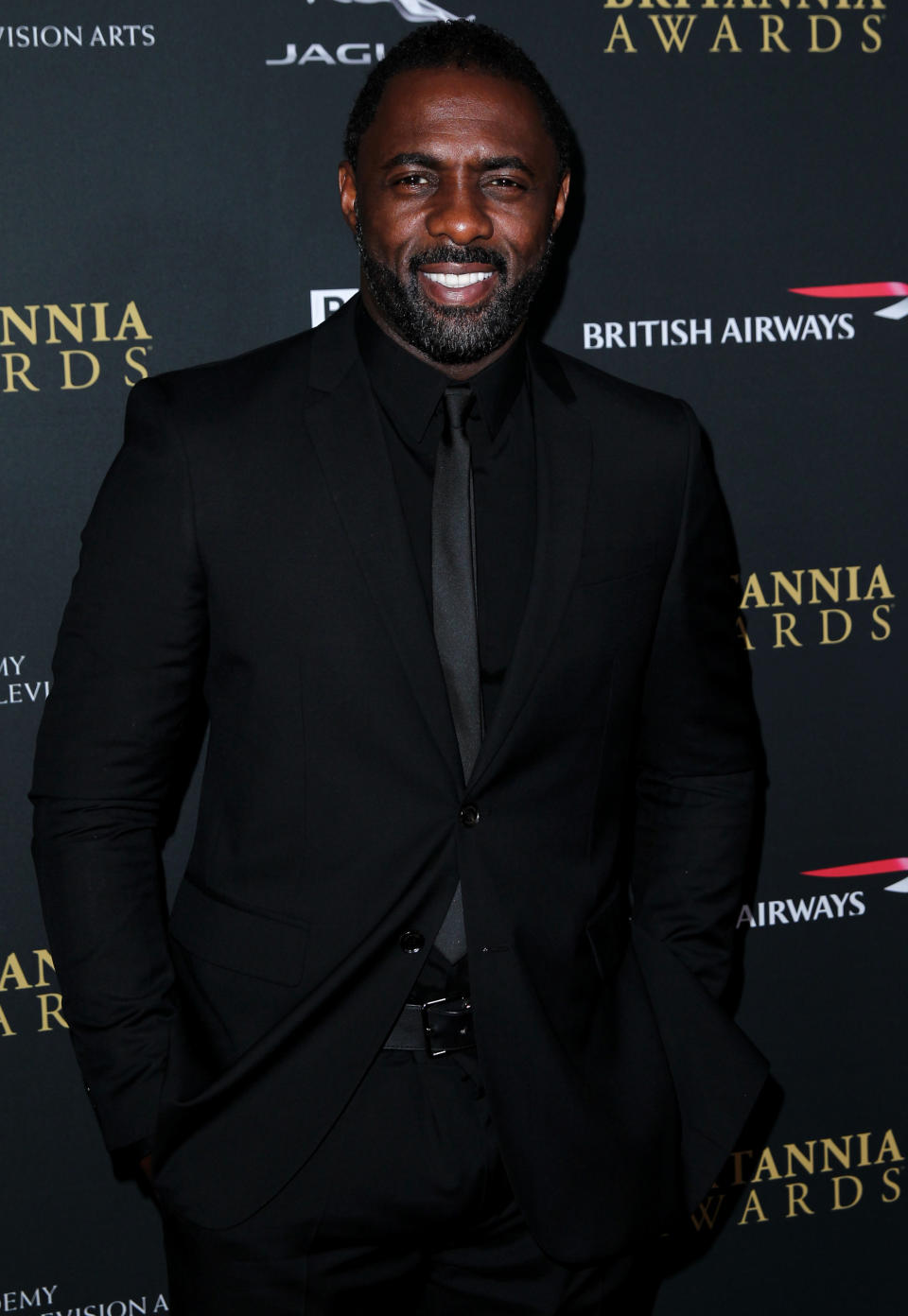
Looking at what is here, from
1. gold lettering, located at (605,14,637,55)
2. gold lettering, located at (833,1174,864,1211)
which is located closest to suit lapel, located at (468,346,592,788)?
gold lettering, located at (605,14,637,55)

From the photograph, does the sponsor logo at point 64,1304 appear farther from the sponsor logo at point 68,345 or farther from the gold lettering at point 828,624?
the gold lettering at point 828,624

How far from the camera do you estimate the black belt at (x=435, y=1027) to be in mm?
1656

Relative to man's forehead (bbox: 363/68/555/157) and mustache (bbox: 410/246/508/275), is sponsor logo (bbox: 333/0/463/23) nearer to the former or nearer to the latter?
man's forehead (bbox: 363/68/555/157)

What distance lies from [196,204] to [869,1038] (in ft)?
6.55

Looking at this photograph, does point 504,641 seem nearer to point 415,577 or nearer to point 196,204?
point 415,577

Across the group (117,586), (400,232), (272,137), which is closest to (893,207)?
→ (272,137)

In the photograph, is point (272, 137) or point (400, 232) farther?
point (272, 137)

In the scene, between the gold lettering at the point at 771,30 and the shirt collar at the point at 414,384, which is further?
the gold lettering at the point at 771,30

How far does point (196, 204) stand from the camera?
89.4 inches

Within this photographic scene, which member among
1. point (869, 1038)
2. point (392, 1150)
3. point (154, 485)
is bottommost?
point (869, 1038)

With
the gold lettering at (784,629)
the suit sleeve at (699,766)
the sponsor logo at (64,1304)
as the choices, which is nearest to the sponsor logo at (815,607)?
the gold lettering at (784,629)

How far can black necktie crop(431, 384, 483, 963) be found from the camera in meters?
1.66

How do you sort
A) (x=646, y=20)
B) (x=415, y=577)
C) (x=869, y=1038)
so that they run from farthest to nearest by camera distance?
(x=869, y=1038) → (x=646, y=20) → (x=415, y=577)

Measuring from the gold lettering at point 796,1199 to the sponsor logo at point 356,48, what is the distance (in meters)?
2.23
